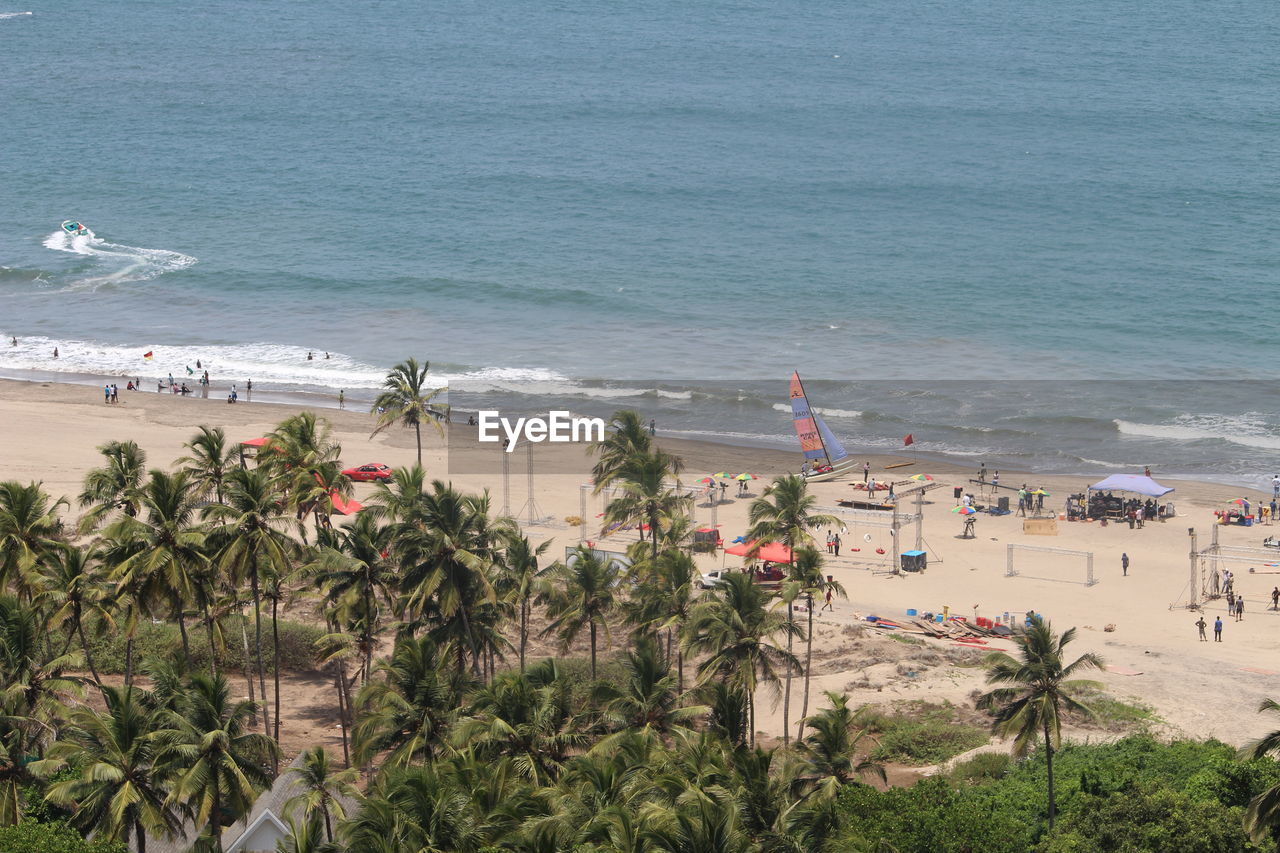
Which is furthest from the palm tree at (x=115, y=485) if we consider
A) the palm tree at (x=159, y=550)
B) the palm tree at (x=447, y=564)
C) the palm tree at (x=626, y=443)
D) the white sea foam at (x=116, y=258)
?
the white sea foam at (x=116, y=258)

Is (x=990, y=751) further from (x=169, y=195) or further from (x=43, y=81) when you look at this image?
(x=43, y=81)

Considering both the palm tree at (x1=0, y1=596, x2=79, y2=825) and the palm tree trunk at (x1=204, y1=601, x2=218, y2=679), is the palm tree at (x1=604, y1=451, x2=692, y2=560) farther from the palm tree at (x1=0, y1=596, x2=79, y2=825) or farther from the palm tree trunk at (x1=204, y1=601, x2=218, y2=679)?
the palm tree at (x1=0, y1=596, x2=79, y2=825)

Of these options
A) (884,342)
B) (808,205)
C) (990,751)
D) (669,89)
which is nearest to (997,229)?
(808,205)

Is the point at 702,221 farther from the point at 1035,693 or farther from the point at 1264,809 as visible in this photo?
the point at 1264,809

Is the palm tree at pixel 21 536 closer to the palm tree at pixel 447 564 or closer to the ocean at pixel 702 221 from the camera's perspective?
the palm tree at pixel 447 564

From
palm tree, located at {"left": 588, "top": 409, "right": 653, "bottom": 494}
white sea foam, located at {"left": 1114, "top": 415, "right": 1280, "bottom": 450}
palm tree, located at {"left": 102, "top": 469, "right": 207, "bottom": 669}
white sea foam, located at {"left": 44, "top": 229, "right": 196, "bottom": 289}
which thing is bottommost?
palm tree, located at {"left": 102, "top": 469, "right": 207, "bottom": 669}

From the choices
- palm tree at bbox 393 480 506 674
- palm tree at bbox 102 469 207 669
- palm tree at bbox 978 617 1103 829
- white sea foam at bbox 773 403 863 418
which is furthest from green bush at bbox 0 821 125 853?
white sea foam at bbox 773 403 863 418

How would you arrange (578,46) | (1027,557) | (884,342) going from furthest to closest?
1. (578,46)
2. (884,342)
3. (1027,557)
